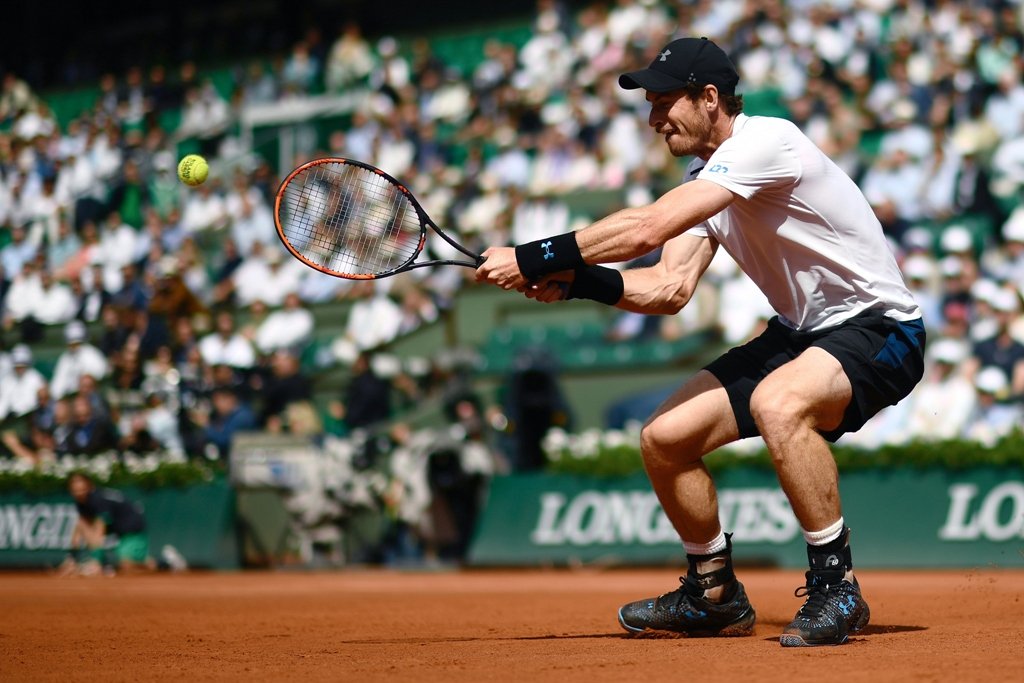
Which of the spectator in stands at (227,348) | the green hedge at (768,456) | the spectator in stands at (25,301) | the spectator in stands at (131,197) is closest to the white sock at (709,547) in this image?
the green hedge at (768,456)

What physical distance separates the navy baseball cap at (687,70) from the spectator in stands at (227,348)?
39.2ft

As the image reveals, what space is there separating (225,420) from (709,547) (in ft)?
35.1

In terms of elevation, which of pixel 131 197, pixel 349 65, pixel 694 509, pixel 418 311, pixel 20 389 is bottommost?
pixel 694 509

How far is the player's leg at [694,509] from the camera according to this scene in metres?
6.40

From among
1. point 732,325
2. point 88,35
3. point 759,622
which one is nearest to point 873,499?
point 732,325

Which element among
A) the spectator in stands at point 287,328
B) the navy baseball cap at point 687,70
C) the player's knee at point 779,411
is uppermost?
the spectator in stands at point 287,328

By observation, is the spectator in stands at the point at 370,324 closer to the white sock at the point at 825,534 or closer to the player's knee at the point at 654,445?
the player's knee at the point at 654,445

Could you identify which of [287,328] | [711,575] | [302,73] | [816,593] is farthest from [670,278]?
[302,73]

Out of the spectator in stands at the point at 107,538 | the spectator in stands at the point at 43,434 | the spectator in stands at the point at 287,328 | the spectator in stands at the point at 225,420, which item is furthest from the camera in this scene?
the spectator in stands at the point at 287,328

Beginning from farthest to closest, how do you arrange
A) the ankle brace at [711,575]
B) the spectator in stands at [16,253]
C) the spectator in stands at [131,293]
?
the spectator in stands at [16,253]
the spectator in stands at [131,293]
the ankle brace at [711,575]

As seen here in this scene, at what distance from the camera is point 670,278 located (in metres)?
6.74

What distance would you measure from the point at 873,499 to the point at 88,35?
75.2 ft

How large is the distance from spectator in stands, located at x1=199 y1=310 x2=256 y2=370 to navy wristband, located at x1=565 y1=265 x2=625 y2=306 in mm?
11620

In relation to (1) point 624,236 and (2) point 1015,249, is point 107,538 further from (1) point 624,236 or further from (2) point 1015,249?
(1) point 624,236
